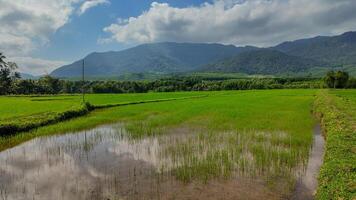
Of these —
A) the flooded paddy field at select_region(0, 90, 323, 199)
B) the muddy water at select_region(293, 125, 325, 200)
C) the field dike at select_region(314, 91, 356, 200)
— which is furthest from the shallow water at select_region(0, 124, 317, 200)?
the field dike at select_region(314, 91, 356, 200)

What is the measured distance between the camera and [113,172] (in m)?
10.1

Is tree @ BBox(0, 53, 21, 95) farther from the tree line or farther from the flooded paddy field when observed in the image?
the flooded paddy field

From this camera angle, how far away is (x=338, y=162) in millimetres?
8500

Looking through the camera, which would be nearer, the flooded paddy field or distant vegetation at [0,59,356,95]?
the flooded paddy field

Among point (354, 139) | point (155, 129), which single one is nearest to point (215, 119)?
point (155, 129)

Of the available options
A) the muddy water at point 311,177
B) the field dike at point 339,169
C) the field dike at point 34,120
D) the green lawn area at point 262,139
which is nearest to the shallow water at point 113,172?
the muddy water at point 311,177

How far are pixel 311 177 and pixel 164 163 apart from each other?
204 inches

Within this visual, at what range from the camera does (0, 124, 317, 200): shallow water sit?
818 cm

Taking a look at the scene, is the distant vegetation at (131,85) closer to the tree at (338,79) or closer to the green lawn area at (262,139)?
the tree at (338,79)

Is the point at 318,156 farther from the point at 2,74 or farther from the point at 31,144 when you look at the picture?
the point at 2,74

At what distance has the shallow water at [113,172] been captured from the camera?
8180mm

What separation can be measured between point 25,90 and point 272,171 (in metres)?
76.1

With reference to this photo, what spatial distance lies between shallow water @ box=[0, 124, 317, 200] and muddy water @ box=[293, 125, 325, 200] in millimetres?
202

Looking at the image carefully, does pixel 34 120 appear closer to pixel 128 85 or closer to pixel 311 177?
pixel 311 177
